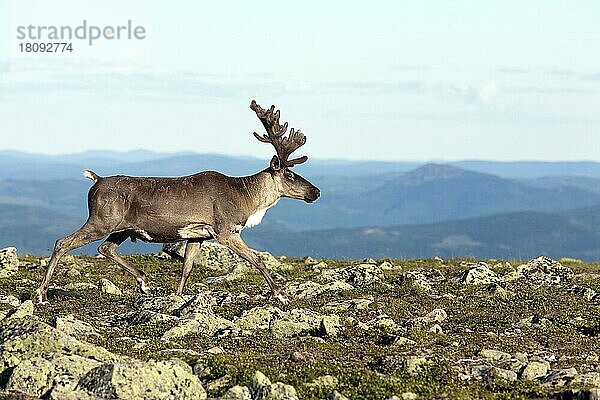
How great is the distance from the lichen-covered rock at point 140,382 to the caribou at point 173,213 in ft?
28.0

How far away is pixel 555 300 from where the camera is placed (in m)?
23.4

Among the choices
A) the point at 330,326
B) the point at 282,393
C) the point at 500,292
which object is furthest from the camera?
the point at 500,292

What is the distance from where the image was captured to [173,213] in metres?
21.9

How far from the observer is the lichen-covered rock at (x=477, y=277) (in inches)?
1043

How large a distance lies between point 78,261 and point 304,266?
7551 millimetres

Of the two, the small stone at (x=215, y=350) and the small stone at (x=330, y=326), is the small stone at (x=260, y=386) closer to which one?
the small stone at (x=215, y=350)

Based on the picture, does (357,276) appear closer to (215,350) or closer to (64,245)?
(64,245)

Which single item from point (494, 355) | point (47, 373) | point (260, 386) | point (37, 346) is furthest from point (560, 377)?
point (37, 346)

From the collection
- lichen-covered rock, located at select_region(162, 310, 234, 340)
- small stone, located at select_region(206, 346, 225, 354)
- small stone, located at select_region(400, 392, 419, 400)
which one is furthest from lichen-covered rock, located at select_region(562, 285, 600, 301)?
small stone, located at select_region(400, 392, 419, 400)

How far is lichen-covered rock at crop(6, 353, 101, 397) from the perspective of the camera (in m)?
13.1

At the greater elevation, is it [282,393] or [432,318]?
[282,393]

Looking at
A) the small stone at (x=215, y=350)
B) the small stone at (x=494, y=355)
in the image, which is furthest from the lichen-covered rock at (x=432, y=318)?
the small stone at (x=215, y=350)

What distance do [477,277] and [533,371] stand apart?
38.9 ft

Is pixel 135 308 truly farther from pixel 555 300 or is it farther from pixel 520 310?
pixel 555 300
